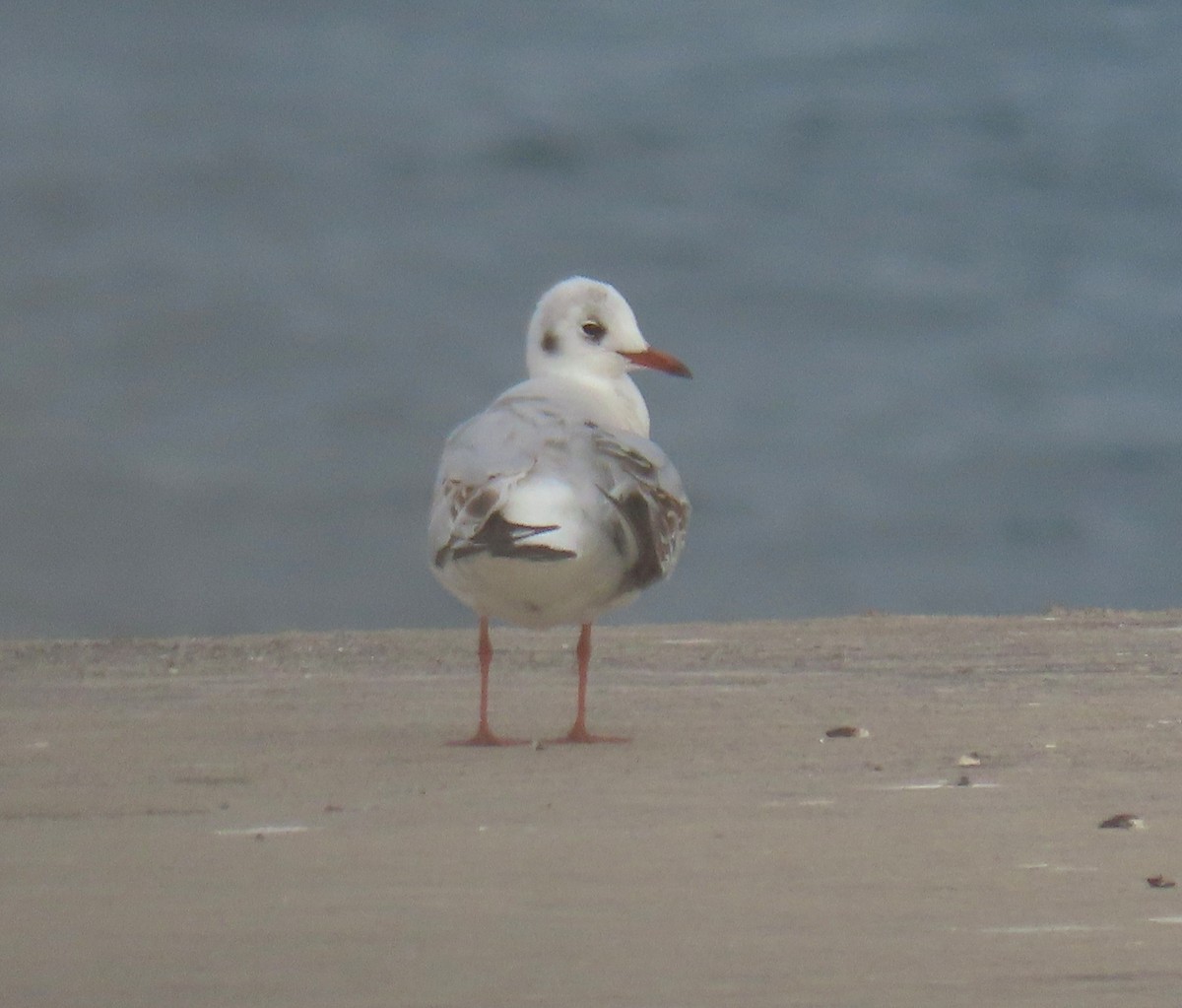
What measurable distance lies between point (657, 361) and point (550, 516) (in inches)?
62.5

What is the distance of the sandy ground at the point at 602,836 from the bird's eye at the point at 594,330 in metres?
1.18

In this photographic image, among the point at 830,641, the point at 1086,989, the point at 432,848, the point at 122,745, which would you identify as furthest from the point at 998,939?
the point at 830,641

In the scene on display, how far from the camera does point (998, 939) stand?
14.1 feet

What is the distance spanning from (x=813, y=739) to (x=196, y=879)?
8.57 ft

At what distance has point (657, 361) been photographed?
27.3 feet

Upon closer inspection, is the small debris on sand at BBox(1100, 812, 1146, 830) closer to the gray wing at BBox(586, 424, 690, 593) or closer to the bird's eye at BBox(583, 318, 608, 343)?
the gray wing at BBox(586, 424, 690, 593)

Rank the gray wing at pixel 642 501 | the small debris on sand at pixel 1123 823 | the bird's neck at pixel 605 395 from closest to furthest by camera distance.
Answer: the small debris on sand at pixel 1123 823
the gray wing at pixel 642 501
the bird's neck at pixel 605 395

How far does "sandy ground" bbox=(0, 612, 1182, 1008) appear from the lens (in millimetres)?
4023

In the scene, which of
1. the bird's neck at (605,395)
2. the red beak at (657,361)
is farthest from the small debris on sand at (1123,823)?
the red beak at (657,361)

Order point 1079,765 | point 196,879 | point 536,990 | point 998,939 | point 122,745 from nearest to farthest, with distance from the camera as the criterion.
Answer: point 536,990, point 998,939, point 196,879, point 1079,765, point 122,745

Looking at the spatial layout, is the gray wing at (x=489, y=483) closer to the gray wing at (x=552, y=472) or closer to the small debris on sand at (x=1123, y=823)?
the gray wing at (x=552, y=472)

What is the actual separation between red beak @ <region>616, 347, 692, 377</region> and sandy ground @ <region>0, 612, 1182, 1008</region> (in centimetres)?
106

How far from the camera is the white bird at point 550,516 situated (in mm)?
6895

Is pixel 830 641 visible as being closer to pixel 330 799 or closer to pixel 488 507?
pixel 488 507
